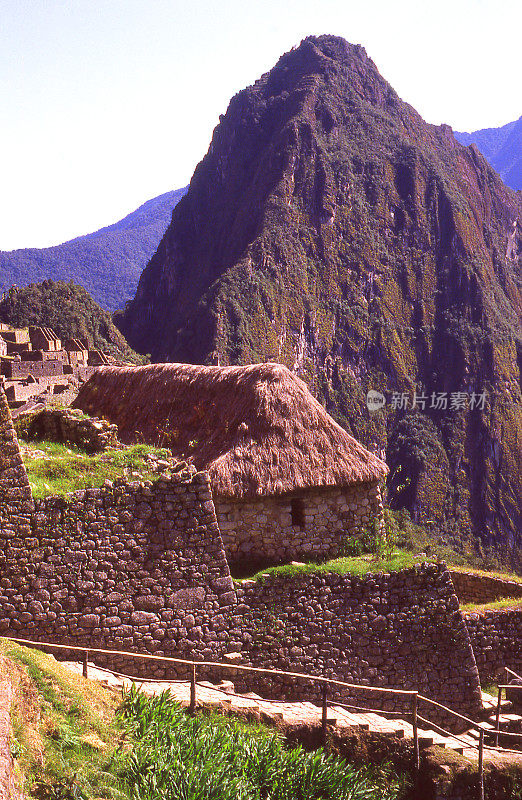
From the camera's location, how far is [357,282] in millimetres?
130500

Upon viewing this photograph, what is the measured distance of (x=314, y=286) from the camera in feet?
410

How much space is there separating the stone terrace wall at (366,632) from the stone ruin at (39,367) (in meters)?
13.2

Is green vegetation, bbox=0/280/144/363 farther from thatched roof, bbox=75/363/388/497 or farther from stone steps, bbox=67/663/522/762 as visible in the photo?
stone steps, bbox=67/663/522/762

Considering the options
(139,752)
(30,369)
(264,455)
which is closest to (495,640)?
(264,455)

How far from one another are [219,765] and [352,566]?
3848 millimetres

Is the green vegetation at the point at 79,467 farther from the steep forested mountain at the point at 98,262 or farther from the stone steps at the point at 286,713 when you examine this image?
the steep forested mountain at the point at 98,262

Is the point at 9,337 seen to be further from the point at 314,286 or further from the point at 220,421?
the point at 314,286

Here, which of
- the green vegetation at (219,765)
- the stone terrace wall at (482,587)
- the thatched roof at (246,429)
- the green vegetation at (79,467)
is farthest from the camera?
the stone terrace wall at (482,587)

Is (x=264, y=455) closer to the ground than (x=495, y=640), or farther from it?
farther from it

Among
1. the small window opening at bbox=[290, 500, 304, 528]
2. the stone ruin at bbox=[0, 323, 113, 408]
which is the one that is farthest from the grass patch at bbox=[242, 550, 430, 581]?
the stone ruin at bbox=[0, 323, 113, 408]

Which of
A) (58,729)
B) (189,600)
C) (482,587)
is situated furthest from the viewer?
(482,587)

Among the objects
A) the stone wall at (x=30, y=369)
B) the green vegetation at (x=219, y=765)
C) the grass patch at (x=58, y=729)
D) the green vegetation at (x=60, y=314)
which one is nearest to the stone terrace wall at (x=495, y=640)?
the green vegetation at (x=219, y=765)

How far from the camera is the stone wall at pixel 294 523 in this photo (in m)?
9.26

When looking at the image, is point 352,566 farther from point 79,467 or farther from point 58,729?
point 58,729
